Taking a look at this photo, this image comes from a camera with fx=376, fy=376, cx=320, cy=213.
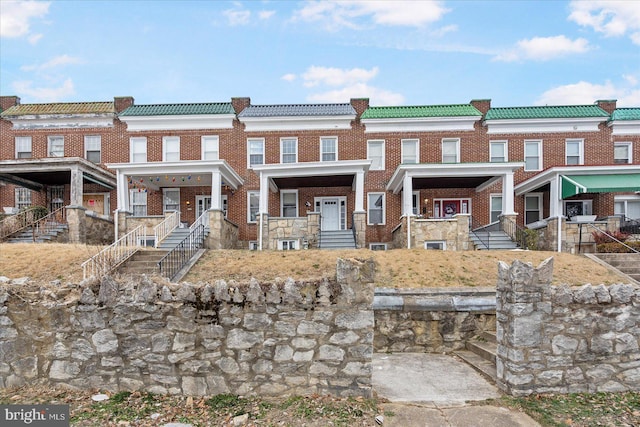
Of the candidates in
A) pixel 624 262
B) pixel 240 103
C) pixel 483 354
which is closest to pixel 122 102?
pixel 240 103

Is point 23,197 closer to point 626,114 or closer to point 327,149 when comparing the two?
point 327,149

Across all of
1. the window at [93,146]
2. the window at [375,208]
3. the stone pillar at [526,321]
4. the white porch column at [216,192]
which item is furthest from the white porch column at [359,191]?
the window at [93,146]

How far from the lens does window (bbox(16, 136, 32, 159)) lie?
20.9 m

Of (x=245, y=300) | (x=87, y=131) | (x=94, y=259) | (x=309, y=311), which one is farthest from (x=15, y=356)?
(x=87, y=131)

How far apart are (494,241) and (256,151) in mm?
12848

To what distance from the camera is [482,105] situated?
2114 cm

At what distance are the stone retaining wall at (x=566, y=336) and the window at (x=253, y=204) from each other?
16.6 m

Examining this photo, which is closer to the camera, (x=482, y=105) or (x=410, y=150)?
(x=410, y=150)

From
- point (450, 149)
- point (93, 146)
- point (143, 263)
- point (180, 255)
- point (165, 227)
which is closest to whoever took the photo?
point (143, 263)

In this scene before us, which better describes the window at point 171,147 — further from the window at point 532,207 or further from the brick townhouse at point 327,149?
the window at point 532,207

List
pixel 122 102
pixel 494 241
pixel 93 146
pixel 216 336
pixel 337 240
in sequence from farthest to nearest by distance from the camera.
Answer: pixel 122 102, pixel 93 146, pixel 337 240, pixel 494 241, pixel 216 336

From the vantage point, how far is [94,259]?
1086 centimetres

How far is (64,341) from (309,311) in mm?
3091

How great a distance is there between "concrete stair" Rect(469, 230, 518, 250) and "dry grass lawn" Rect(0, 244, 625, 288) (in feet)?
8.39
